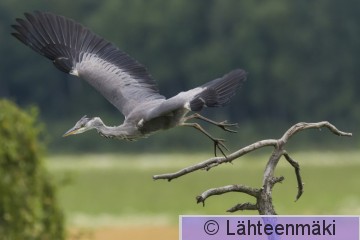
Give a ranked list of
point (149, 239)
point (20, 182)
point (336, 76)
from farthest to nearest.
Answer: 1. point (336, 76)
2. point (149, 239)
3. point (20, 182)

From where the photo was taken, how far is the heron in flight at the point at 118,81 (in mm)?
3703

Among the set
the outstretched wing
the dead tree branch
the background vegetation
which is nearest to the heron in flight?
the outstretched wing

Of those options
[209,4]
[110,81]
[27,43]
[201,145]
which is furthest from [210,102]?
[209,4]

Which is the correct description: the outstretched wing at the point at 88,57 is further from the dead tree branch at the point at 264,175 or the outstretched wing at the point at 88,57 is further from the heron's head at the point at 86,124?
the dead tree branch at the point at 264,175

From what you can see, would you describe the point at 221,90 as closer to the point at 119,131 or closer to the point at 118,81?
the point at 119,131

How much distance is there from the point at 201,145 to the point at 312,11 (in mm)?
17808

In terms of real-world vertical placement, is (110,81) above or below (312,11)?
below

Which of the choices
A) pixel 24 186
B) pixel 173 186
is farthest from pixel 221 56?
pixel 24 186

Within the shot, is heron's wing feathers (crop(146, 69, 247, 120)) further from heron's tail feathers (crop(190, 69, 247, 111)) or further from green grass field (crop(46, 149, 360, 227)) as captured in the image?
green grass field (crop(46, 149, 360, 227))

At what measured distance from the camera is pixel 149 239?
22.3 m

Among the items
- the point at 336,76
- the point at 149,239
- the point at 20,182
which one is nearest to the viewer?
the point at 20,182

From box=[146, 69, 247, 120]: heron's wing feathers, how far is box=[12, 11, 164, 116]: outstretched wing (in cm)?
37

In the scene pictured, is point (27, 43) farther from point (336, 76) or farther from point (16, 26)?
point (336, 76)

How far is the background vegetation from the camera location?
40750mm
